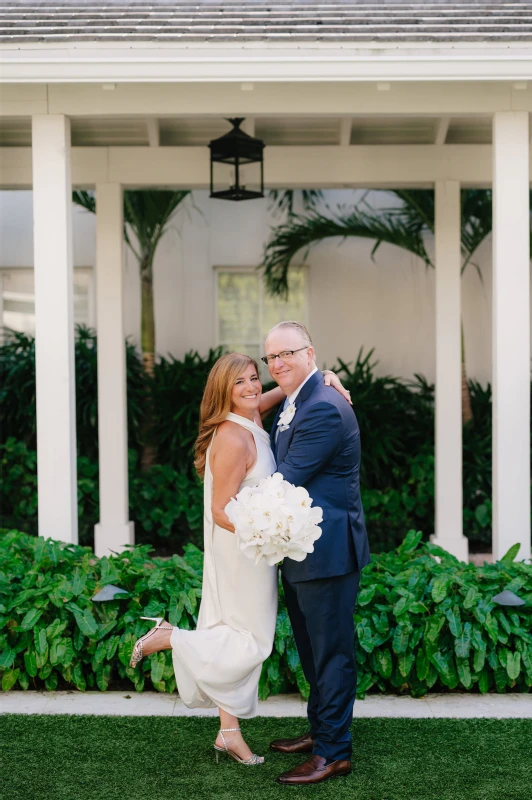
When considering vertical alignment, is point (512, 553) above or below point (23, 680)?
above

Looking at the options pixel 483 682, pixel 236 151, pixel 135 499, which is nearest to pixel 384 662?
pixel 483 682

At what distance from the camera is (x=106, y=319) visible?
7.79 metres

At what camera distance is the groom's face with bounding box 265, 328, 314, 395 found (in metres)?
3.75

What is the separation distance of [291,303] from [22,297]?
3245 millimetres

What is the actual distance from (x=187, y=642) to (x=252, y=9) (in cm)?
406

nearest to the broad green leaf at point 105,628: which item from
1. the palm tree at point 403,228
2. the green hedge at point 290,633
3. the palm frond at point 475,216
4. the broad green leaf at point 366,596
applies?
the green hedge at point 290,633

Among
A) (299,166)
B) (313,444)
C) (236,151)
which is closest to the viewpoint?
(313,444)

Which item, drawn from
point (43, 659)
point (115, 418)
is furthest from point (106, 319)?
point (43, 659)

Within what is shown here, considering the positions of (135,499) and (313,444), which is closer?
(313,444)

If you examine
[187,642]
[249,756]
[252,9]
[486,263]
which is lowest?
[249,756]

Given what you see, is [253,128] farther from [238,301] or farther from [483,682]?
[483,682]

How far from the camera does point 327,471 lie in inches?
148

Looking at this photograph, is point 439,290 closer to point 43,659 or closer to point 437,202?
point 437,202

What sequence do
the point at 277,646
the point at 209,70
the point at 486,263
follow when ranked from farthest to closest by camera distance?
the point at 486,263
the point at 209,70
the point at 277,646
